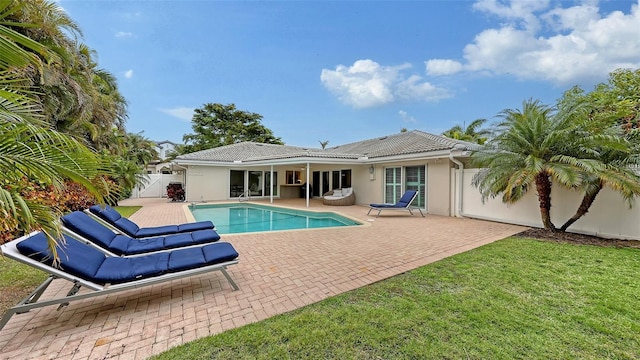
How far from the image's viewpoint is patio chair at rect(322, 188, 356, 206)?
54.9 feet

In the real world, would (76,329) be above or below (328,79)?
below

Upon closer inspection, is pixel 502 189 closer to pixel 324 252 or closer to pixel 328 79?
pixel 324 252

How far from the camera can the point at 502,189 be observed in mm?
8773

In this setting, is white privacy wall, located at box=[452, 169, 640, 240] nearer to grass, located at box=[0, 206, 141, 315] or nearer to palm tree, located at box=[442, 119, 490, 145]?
grass, located at box=[0, 206, 141, 315]

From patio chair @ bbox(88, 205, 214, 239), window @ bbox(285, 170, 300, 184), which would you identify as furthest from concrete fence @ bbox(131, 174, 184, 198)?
patio chair @ bbox(88, 205, 214, 239)

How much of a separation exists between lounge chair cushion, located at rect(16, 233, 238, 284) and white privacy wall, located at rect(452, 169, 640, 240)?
419 inches

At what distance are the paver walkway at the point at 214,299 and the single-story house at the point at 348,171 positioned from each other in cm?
531

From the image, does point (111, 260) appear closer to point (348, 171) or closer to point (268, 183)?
point (348, 171)

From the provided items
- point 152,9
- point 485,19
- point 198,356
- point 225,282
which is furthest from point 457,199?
point 152,9

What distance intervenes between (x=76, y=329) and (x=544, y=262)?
7929mm

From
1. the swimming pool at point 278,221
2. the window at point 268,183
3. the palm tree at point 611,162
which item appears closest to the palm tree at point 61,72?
the swimming pool at point 278,221

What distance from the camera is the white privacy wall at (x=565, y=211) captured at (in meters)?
7.75

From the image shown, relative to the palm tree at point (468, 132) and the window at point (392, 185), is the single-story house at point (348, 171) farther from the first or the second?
the palm tree at point (468, 132)

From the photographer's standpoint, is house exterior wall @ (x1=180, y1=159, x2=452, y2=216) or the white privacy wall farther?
house exterior wall @ (x1=180, y1=159, x2=452, y2=216)
